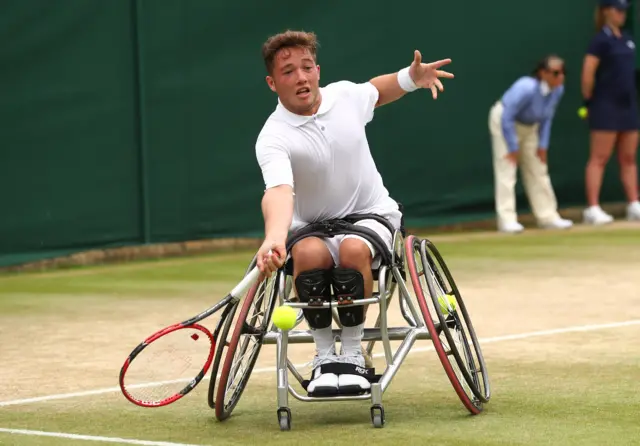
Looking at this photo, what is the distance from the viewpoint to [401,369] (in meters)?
7.00

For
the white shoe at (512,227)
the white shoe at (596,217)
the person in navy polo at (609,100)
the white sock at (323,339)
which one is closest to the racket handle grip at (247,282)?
the white sock at (323,339)

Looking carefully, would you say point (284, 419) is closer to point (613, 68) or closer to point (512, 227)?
point (512, 227)

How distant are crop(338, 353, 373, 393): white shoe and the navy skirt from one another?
9.28m

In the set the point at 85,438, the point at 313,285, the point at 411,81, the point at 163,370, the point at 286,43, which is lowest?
the point at 85,438

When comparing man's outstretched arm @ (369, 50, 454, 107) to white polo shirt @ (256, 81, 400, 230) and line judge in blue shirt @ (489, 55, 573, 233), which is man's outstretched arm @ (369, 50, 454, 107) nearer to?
white polo shirt @ (256, 81, 400, 230)

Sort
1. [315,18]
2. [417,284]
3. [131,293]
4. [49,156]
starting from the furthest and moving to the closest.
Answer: [315,18] < [49,156] < [131,293] < [417,284]

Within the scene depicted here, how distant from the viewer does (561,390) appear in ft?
20.7

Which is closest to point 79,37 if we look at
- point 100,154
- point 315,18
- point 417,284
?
point 100,154

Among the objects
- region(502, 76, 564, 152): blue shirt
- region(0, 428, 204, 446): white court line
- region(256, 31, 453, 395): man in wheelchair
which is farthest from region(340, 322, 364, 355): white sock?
region(502, 76, 564, 152): blue shirt

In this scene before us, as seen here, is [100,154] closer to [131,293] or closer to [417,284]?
[131,293]

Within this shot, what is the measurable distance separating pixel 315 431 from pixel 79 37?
291 inches

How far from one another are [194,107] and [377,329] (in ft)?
24.1

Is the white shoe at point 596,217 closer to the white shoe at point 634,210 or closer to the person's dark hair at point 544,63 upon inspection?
the white shoe at point 634,210

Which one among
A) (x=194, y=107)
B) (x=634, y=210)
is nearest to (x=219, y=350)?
(x=194, y=107)
